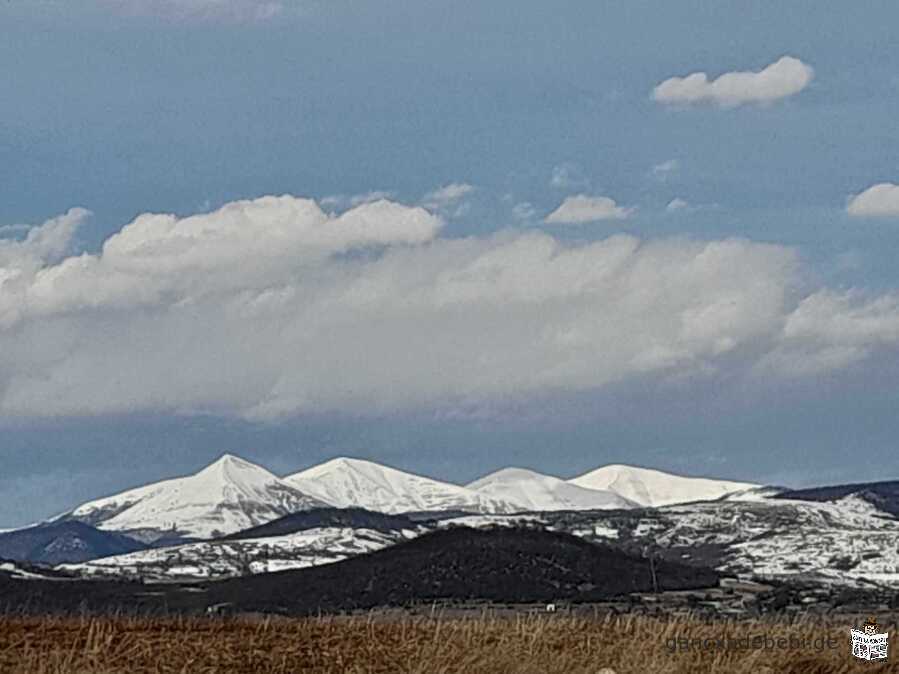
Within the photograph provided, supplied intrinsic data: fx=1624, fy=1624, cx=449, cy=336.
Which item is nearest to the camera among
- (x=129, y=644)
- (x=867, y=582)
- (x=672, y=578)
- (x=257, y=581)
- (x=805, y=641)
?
(x=129, y=644)

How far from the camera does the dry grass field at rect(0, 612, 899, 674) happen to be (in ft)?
55.5

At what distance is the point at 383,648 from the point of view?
18406 mm

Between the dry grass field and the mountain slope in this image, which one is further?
the mountain slope

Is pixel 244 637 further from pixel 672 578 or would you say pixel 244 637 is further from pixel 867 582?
pixel 867 582

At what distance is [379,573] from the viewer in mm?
136500

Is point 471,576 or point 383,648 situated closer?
point 383,648

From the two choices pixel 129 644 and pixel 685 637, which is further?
pixel 685 637

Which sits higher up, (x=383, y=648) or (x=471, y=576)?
(x=471, y=576)

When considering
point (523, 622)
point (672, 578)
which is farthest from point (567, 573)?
point (523, 622)

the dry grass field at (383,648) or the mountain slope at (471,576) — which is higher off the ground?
the mountain slope at (471,576)

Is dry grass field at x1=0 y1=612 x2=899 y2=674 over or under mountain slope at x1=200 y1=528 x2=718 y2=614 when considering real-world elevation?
under

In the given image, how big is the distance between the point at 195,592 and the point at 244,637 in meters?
120

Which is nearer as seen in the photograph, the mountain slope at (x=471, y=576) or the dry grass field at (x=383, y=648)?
the dry grass field at (x=383, y=648)

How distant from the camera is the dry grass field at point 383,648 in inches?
666
